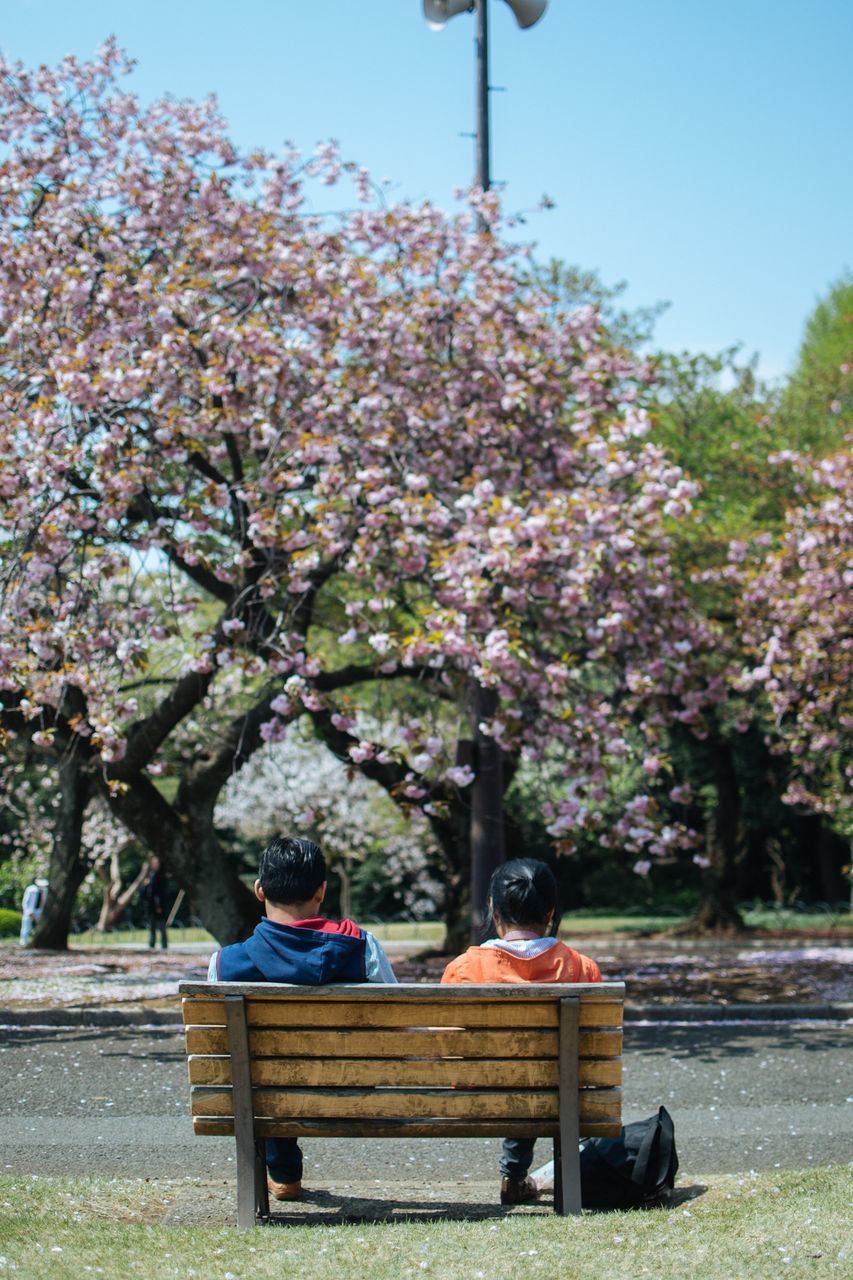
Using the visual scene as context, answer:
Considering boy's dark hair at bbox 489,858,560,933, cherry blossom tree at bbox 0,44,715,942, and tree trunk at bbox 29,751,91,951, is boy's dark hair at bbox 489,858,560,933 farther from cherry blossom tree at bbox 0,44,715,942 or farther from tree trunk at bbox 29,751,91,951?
tree trunk at bbox 29,751,91,951

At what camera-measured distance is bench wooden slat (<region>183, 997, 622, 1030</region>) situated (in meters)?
3.90

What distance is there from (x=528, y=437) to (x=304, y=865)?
26.6 feet

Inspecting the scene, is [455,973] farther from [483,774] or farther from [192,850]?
[192,850]

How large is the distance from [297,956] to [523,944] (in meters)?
0.81

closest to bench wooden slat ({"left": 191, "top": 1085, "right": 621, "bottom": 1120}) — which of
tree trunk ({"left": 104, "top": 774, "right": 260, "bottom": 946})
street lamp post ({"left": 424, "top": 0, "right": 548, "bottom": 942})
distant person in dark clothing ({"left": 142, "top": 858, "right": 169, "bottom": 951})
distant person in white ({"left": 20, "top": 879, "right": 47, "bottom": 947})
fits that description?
street lamp post ({"left": 424, "top": 0, "right": 548, "bottom": 942})

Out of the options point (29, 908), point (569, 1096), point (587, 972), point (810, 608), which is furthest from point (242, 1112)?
point (29, 908)

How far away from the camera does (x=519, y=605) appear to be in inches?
376

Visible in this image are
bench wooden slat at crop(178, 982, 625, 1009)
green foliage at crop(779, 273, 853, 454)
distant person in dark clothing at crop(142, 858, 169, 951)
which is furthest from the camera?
green foliage at crop(779, 273, 853, 454)

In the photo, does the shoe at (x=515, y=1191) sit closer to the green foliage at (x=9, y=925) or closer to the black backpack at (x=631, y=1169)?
the black backpack at (x=631, y=1169)

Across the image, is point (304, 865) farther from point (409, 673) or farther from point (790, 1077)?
point (409, 673)

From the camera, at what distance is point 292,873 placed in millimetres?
4188

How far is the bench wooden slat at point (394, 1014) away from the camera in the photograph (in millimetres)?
3900

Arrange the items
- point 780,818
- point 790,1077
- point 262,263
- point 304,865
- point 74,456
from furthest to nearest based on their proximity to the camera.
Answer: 1. point 780,818
2. point 262,263
3. point 74,456
4. point 790,1077
5. point 304,865

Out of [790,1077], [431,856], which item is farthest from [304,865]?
[431,856]
